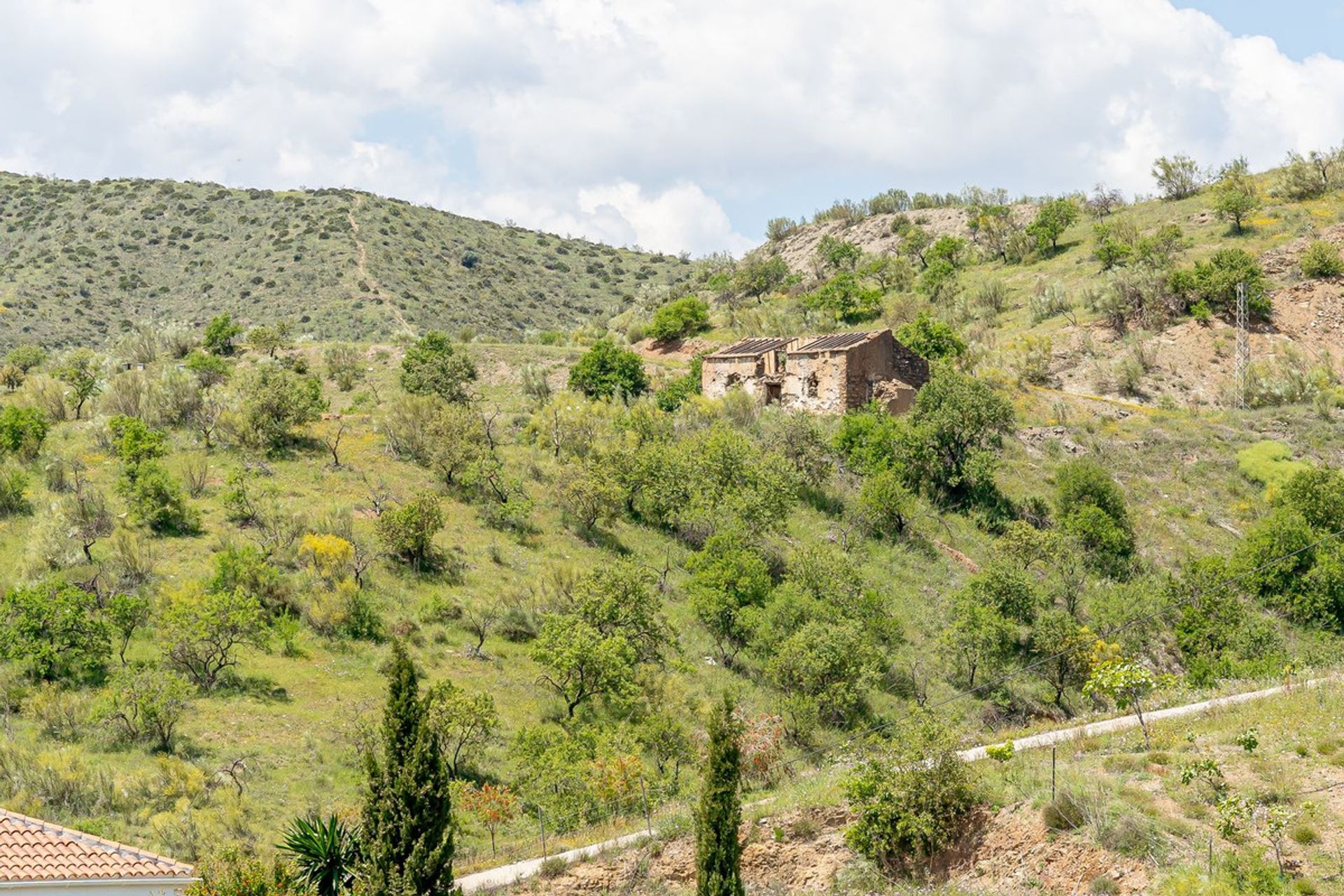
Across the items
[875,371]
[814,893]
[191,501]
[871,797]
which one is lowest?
[814,893]

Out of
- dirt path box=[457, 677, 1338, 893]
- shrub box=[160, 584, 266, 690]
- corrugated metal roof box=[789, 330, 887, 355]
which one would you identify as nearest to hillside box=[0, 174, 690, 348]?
corrugated metal roof box=[789, 330, 887, 355]

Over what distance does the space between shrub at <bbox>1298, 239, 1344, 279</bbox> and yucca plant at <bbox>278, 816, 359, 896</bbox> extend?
177 feet

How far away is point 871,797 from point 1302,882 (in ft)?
21.2

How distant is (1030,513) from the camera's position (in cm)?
4091

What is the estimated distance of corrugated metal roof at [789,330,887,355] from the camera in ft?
153

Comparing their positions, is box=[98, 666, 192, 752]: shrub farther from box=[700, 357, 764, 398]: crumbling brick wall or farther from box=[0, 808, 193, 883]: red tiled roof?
box=[700, 357, 764, 398]: crumbling brick wall

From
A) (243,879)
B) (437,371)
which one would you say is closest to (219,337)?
(437,371)

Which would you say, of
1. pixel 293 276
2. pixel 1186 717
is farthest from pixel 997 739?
pixel 293 276

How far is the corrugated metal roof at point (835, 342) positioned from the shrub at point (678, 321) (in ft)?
45.3

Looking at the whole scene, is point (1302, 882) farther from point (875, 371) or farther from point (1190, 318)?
point (1190, 318)

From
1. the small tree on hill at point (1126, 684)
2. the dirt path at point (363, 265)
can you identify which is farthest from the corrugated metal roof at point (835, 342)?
the dirt path at point (363, 265)

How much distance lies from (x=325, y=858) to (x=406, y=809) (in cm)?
202

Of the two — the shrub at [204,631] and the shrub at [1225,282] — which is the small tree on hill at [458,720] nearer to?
the shrub at [204,631]

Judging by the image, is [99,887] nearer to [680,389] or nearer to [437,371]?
[437,371]
